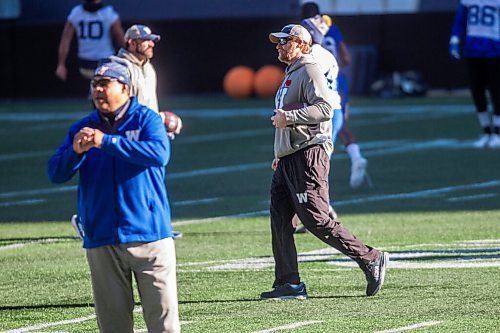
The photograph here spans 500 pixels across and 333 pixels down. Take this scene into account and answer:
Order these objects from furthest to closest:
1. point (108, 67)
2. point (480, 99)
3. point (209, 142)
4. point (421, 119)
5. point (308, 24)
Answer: point (421, 119) → point (209, 142) → point (480, 99) → point (308, 24) → point (108, 67)

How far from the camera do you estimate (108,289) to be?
6777 millimetres

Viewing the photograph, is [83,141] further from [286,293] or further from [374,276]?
[374,276]

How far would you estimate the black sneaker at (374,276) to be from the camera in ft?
30.2

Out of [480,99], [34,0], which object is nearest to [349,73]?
[34,0]

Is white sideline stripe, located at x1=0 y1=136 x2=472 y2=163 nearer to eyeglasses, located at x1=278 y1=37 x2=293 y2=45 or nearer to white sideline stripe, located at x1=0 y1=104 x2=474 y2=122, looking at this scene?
white sideline stripe, located at x1=0 y1=104 x2=474 y2=122

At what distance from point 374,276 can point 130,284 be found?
2.76 metres

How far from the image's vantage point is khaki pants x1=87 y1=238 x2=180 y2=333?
6.73 m

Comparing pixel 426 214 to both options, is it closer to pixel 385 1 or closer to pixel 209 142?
pixel 209 142

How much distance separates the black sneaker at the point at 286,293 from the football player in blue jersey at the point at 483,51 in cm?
1063

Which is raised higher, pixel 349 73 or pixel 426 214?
pixel 426 214

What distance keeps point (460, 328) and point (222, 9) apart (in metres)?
26.6

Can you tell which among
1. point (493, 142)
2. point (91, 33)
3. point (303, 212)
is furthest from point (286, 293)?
point (493, 142)

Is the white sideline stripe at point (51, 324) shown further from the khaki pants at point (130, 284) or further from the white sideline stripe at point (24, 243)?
the white sideline stripe at point (24, 243)

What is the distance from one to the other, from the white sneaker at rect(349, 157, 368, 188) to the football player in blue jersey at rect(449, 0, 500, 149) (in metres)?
4.37
